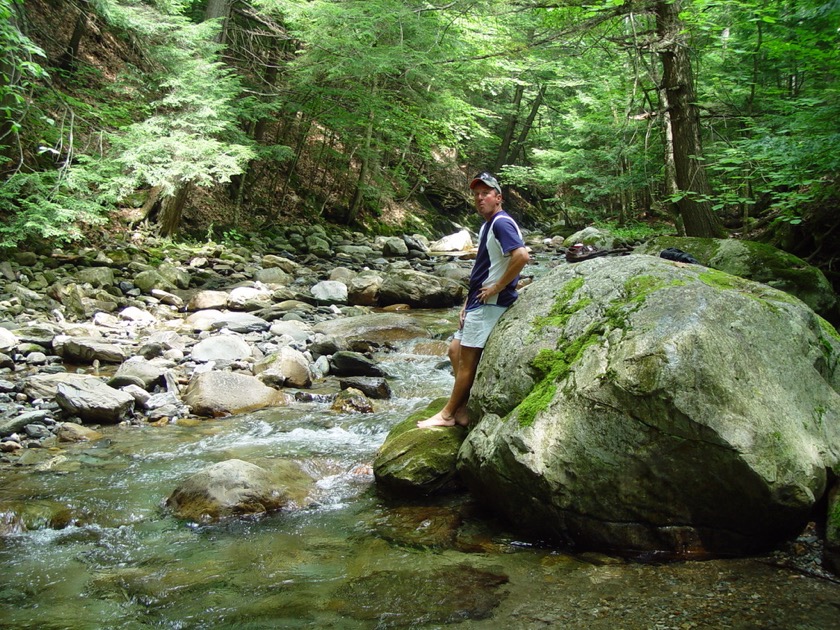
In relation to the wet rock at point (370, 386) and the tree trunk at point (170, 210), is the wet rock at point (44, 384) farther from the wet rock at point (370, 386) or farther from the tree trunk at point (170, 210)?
the tree trunk at point (170, 210)

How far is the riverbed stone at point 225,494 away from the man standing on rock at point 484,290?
136 cm

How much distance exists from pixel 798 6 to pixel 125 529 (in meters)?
8.01

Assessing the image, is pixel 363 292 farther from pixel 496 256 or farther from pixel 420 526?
pixel 420 526

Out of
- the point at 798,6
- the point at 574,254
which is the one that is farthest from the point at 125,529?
the point at 574,254

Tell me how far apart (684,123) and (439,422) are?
720 centimetres

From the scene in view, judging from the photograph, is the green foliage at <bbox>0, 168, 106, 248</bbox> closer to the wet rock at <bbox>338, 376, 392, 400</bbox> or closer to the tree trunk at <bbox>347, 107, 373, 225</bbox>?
the wet rock at <bbox>338, 376, 392, 400</bbox>

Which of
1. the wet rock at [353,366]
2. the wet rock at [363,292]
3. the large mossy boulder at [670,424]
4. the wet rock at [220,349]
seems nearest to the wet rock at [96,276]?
the wet rock at [220,349]

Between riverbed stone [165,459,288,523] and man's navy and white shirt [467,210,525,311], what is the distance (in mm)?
2166

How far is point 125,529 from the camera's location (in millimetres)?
4230

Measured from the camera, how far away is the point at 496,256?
4.65m

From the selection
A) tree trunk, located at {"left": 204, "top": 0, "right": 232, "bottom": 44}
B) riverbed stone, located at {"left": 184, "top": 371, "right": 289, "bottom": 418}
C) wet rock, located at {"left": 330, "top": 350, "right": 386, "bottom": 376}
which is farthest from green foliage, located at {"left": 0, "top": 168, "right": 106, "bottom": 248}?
tree trunk, located at {"left": 204, "top": 0, "right": 232, "bottom": 44}

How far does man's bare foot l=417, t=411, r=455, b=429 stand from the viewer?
4.96 metres

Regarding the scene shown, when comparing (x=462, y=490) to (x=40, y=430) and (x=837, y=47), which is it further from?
(x=837, y=47)

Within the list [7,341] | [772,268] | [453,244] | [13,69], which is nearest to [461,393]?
[772,268]
